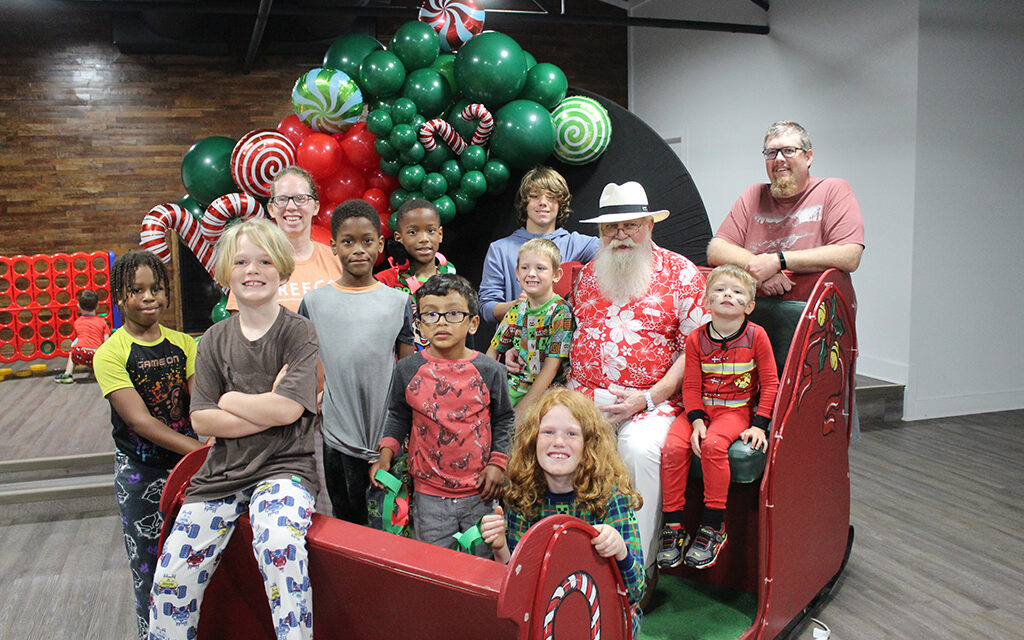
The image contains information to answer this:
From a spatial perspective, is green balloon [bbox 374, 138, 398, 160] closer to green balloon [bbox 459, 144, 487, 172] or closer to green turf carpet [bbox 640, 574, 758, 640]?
green balloon [bbox 459, 144, 487, 172]

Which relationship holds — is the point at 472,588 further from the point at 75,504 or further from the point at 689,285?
the point at 75,504

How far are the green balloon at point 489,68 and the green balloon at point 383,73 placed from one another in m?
0.31

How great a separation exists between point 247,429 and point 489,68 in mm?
2528

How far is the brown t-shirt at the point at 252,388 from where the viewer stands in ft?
5.93

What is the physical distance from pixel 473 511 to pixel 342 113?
2609 millimetres

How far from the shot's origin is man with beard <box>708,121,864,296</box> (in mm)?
2844

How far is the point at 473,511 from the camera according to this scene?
1984 millimetres

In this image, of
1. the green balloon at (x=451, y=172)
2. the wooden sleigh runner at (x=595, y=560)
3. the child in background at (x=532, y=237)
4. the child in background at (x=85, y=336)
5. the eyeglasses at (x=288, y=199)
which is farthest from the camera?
the child in background at (x=85, y=336)

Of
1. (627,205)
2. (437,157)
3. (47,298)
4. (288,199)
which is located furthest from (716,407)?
(47,298)

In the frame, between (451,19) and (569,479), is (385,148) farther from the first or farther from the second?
(569,479)

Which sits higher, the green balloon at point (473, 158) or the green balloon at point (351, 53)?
the green balloon at point (351, 53)

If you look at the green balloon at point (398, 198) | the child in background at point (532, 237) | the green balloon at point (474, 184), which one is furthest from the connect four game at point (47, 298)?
the child in background at point (532, 237)

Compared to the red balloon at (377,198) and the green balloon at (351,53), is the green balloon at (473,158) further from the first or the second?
the green balloon at (351,53)

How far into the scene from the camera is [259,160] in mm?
3678
